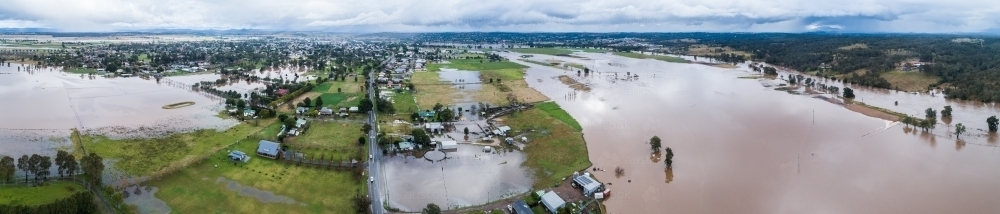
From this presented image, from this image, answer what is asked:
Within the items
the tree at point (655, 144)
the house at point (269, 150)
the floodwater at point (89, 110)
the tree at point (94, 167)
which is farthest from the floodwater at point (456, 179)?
the floodwater at point (89, 110)

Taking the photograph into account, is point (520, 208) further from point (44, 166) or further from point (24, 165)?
point (24, 165)

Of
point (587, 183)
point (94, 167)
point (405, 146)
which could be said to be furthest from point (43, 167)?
point (587, 183)

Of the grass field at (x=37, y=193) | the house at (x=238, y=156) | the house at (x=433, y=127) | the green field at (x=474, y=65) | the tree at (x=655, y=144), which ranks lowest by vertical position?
the grass field at (x=37, y=193)

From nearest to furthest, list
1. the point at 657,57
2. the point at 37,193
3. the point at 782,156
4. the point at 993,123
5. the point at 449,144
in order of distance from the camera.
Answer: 1. the point at 37,193
2. the point at 782,156
3. the point at 449,144
4. the point at 993,123
5. the point at 657,57

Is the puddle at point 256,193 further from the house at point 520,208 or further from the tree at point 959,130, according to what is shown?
the tree at point 959,130

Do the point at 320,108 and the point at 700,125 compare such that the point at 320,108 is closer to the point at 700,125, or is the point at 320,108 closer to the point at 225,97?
the point at 225,97

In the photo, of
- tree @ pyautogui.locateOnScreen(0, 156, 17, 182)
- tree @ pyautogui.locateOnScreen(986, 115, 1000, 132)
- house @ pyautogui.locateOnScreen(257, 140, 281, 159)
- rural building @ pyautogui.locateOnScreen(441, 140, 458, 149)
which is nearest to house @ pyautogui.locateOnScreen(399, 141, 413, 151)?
rural building @ pyautogui.locateOnScreen(441, 140, 458, 149)
